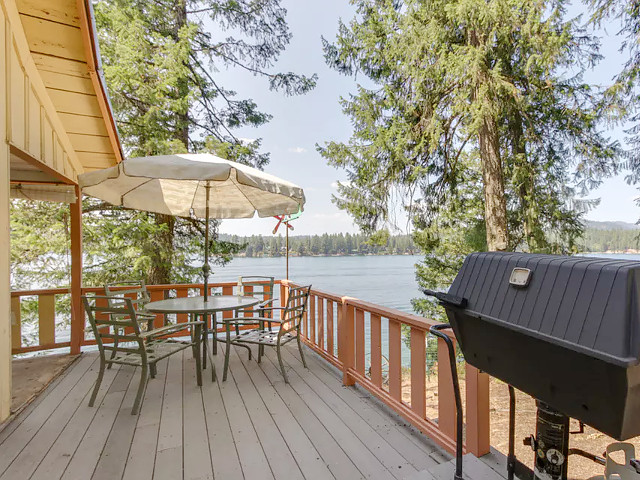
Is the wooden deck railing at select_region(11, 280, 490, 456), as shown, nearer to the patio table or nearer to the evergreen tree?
the patio table

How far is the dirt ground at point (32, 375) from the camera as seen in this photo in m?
2.87

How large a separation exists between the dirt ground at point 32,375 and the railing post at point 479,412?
10.8 feet

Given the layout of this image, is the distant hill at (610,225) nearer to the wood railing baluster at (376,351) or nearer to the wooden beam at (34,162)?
the wood railing baluster at (376,351)

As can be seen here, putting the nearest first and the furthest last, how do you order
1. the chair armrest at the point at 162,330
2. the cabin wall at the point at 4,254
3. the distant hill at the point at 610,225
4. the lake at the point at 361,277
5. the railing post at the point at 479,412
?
the railing post at the point at 479,412, the cabin wall at the point at 4,254, the chair armrest at the point at 162,330, the distant hill at the point at 610,225, the lake at the point at 361,277

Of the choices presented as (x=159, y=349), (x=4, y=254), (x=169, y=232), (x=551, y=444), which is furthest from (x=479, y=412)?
(x=169, y=232)

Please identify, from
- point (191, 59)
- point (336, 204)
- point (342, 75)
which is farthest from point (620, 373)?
point (191, 59)

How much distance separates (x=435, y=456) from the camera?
1956 millimetres

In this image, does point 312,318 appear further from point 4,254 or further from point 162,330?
point 4,254

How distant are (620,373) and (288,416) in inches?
87.0

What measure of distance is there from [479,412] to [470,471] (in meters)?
0.28

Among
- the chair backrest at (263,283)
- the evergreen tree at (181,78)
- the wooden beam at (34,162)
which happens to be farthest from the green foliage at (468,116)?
the wooden beam at (34,162)

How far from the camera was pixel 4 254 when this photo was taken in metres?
2.45

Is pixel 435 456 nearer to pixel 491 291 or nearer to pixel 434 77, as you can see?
pixel 491 291

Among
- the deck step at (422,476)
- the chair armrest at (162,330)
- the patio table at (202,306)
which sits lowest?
the deck step at (422,476)
